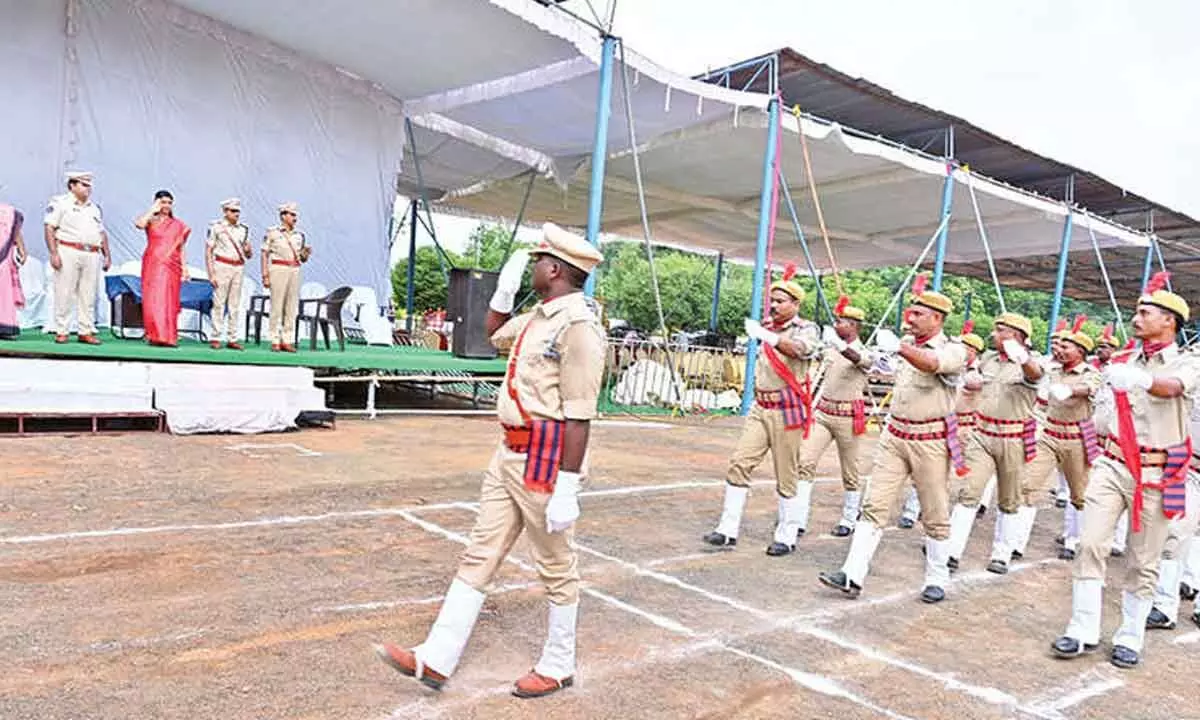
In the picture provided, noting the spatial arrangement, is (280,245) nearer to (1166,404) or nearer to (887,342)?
(887,342)

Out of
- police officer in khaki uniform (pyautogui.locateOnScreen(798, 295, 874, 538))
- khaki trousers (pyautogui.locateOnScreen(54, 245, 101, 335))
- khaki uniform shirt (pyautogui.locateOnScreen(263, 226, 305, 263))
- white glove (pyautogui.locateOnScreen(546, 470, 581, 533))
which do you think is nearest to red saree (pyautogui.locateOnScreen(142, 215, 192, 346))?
khaki trousers (pyautogui.locateOnScreen(54, 245, 101, 335))

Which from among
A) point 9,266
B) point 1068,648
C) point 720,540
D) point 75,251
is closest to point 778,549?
point 720,540

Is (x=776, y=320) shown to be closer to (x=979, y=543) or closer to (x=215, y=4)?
(x=979, y=543)

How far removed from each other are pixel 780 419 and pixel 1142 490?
2114mm

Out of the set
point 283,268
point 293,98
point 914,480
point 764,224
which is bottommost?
point 914,480

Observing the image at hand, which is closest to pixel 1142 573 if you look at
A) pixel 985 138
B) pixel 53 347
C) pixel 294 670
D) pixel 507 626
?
pixel 507 626

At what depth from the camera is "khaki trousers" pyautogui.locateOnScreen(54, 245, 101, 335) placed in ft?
28.0

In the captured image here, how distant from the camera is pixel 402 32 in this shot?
12281 millimetres

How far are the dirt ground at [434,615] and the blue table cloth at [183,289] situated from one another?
3673 mm

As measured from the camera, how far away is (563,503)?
3078 mm

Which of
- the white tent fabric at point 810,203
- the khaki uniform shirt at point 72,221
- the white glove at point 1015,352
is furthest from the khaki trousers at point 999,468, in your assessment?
the white tent fabric at point 810,203

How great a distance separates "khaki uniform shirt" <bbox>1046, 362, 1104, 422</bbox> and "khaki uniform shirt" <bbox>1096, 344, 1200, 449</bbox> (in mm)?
1914

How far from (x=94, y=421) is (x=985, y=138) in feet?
52.6

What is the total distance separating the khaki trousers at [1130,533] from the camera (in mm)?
4301
